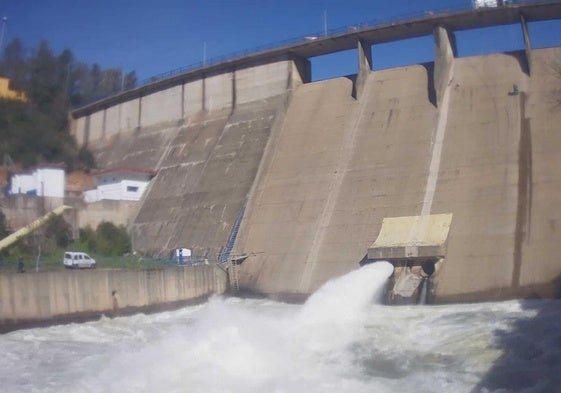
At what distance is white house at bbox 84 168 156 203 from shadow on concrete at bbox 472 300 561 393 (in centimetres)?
2000

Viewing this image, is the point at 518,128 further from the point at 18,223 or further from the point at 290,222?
the point at 18,223

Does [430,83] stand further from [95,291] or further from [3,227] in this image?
[3,227]

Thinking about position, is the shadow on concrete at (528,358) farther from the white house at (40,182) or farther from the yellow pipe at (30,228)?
the white house at (40,182)

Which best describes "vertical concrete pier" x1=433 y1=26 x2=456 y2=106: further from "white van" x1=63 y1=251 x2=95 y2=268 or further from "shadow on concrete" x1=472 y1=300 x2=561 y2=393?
"white van" x1=63 y1=251 x2=95 y2=268

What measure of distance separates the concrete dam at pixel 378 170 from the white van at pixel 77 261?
469 cm

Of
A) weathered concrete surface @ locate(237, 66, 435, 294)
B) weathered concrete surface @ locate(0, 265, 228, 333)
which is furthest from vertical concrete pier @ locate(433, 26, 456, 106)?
weathered concrete surface @ locate(0, 265, 228, 333)

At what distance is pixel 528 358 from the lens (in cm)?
1225

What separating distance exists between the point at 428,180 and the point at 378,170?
2.05m

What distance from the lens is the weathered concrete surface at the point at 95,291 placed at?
59.3 feet

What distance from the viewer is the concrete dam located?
781 inches

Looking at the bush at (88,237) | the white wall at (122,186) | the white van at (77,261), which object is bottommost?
the white van at (77,261)

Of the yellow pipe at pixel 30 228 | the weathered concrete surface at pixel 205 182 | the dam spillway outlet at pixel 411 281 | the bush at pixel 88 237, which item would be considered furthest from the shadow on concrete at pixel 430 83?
the yellow pipe at pixel 30 228

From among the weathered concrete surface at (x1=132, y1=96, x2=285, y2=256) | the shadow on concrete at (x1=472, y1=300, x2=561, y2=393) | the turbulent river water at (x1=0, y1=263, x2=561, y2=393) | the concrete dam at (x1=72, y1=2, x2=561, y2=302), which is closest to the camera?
the shadow on concrete at (x1=472, y1=300, x2=561, y2=393)

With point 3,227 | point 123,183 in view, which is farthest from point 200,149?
point 3,227
